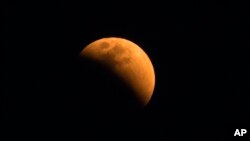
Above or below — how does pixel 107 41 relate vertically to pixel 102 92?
above

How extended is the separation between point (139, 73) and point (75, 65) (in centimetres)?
138

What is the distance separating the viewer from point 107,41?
9156 mm

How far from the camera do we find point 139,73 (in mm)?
8922

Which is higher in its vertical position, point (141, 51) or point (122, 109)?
point (141, 51)

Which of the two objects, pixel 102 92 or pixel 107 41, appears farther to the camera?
pixel 107 41

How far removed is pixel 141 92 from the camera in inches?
354

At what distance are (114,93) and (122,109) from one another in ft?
1.29

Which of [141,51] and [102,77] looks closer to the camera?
[102,77]

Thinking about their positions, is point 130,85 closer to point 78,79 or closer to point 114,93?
point 114,93

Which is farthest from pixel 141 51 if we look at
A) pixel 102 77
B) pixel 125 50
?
pixel 102 77

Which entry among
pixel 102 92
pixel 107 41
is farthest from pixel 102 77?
pixel 107 41

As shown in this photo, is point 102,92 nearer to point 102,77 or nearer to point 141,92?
point 102,77

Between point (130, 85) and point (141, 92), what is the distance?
1.10 feet

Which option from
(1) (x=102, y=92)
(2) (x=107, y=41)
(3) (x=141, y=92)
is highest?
(2) (x=107, y=41)
